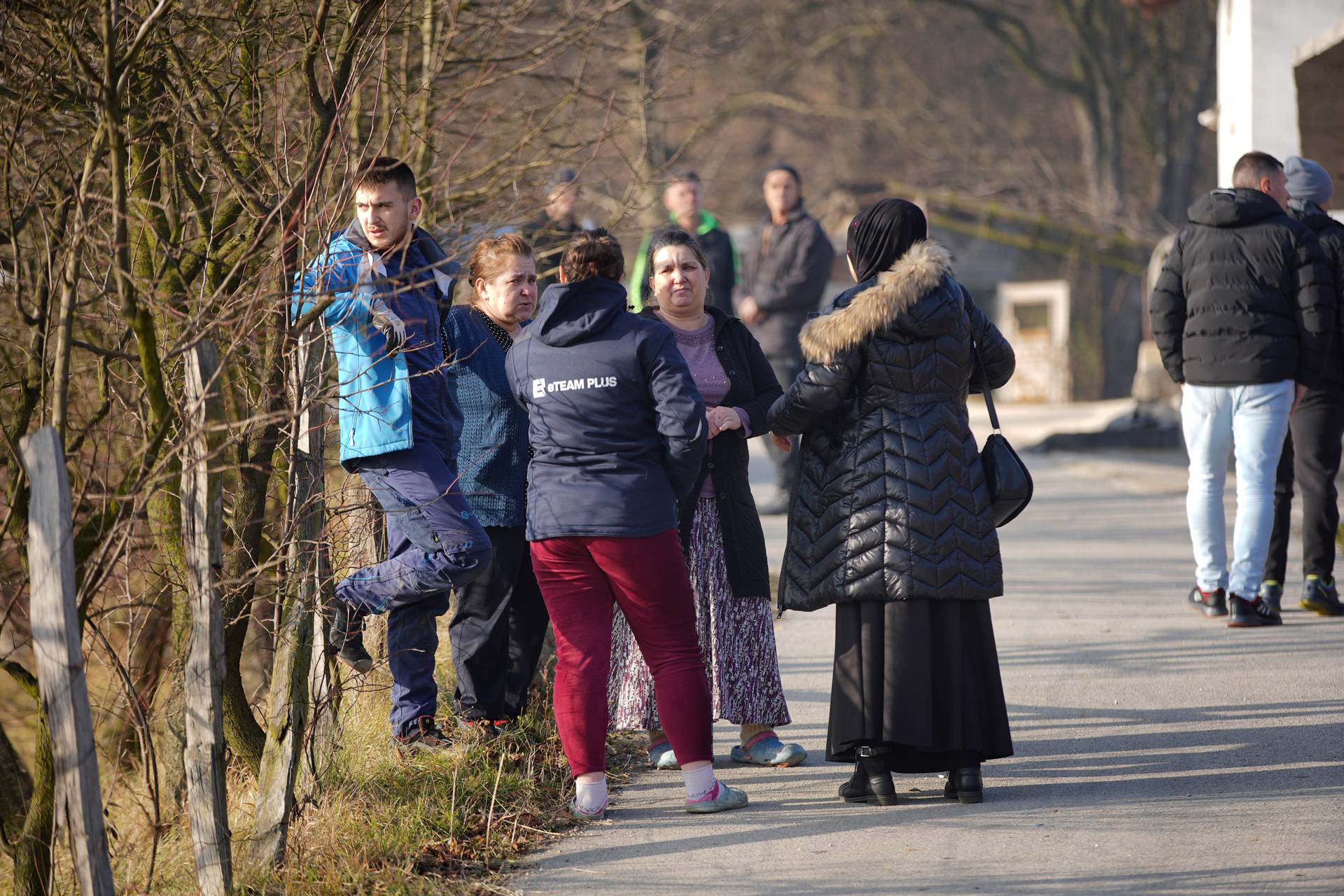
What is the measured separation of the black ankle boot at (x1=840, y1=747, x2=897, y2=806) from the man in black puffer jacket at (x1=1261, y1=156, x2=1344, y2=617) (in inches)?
126

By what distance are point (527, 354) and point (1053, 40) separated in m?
32.3

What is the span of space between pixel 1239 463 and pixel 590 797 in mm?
3810

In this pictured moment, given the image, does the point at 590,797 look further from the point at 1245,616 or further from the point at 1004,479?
the point at 1245,616

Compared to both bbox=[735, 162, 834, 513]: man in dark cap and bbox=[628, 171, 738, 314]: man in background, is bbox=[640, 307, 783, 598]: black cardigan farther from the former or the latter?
bbox=[735, 162, 834, 513]: man in dark cap

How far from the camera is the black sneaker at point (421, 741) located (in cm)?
483

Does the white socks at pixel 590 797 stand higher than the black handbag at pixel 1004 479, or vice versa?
the black handbag at pixel 1004 479

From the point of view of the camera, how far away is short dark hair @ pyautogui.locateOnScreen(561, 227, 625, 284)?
4.42 meters

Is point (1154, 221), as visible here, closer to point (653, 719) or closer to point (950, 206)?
point (950, 206)

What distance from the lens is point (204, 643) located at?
364cm

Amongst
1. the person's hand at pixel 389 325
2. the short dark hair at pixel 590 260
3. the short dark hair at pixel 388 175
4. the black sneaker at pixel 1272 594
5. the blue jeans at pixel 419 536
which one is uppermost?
the short dark hair at pixel 388 175

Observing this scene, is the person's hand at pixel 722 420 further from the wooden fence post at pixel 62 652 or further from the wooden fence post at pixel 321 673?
the wooden fence post at pixel 62 652

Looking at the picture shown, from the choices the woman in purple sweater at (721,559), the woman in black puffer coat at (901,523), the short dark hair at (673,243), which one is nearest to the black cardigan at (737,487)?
the woman in purple sweater at (721,559)

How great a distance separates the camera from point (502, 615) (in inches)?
196

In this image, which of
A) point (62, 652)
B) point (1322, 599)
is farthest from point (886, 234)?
point (1322, 599)
